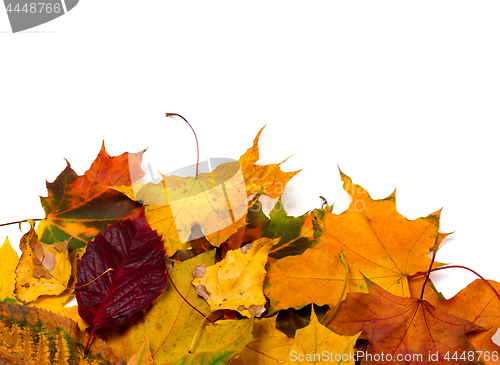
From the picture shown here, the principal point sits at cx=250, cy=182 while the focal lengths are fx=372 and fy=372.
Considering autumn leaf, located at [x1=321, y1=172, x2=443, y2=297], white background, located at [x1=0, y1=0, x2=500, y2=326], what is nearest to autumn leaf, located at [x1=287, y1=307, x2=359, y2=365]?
autumn leaf, located at [x1=321, y1=172, x2=443, y2=297]

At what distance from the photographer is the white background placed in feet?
2.07

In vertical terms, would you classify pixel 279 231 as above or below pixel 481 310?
above

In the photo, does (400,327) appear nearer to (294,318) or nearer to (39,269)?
(294,318)

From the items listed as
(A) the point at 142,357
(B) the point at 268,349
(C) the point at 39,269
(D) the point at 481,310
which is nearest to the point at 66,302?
(C) the point at 39,269

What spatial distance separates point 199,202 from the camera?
0.52 m

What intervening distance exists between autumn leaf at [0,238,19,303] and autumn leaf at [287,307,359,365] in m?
0.41

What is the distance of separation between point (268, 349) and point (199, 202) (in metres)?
0.21

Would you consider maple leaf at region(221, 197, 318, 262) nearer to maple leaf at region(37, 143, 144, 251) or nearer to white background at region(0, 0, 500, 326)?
white background at region(0, 0, 500, 326)

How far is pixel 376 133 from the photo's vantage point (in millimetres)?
654

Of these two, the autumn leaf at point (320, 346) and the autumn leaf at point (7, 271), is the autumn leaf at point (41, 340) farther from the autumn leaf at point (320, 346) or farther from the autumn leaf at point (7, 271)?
the autumn leaf at point (320, 346)

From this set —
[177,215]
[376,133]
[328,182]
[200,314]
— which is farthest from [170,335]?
[376,133]

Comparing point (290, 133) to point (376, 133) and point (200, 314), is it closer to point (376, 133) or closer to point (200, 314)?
point (376, 133)

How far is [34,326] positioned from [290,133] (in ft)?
1.54

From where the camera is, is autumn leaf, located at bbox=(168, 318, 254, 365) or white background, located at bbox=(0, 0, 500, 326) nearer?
autumn leaf, located at bbox=(168, 318, 254, 365)
